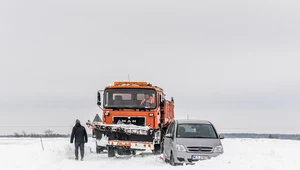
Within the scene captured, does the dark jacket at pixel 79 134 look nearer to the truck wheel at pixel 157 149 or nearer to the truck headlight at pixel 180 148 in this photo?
the truck wheel at pixel 157 149

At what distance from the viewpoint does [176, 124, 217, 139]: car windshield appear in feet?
55.8

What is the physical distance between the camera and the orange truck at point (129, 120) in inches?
893

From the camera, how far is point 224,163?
13.8 m

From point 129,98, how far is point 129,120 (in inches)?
44.5

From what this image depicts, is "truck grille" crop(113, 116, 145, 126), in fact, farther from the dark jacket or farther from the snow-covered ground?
the snow-covered ground

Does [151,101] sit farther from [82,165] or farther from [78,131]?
[82,165]

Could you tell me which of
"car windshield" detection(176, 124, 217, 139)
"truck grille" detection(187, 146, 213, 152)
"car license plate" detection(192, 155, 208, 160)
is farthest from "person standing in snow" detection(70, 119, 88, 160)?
"car license plate" detection(192, 155, 208, 160)

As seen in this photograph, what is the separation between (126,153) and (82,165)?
19.2 ft

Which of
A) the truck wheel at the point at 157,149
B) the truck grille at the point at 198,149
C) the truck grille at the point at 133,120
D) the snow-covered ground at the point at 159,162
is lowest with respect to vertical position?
the truck wheel at the point at 157,149

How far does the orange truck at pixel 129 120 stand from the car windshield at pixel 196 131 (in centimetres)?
530

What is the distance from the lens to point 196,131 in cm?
1723

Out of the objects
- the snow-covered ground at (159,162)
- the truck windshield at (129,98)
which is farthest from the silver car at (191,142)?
the truck windshield at (129,98)

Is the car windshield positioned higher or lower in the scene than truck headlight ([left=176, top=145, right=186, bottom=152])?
higher

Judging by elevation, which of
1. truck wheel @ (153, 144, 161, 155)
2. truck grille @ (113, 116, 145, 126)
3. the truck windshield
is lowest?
truck wheel @ (153, 144, 161, 155)
